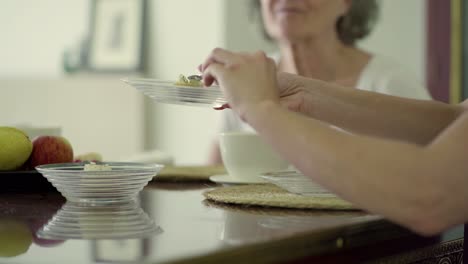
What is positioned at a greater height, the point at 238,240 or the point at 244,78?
the point at 244,78

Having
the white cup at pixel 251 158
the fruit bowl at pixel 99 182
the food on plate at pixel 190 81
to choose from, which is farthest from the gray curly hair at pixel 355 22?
the fruit bowl at pixel 99 182

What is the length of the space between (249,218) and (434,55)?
236cm

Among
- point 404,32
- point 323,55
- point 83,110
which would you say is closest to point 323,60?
point 323,55

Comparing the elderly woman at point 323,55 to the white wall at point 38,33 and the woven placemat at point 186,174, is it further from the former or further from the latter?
the white wall at point 38,33

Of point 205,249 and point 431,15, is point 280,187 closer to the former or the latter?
point 205,249

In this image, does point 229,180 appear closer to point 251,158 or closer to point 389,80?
point 251,158

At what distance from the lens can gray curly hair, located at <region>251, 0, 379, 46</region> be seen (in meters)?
2.52

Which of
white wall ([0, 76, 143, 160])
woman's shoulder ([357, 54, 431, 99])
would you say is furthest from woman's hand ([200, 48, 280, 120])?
white wall ([0, 76, 143, 160])

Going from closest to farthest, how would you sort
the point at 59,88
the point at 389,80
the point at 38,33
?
the point at 389,80 → the point at 59,88 → the point at 38,33

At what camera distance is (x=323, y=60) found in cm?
234

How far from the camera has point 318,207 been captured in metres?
0.99

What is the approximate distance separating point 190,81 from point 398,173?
0.42 metres

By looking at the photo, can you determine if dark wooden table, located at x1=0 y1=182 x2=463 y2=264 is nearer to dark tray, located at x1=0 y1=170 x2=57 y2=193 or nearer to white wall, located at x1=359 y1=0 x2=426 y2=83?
dark tray, located at x1=0 y1=170 x2=57 y2=193

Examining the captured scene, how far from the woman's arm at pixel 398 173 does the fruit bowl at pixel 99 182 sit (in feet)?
1.00
